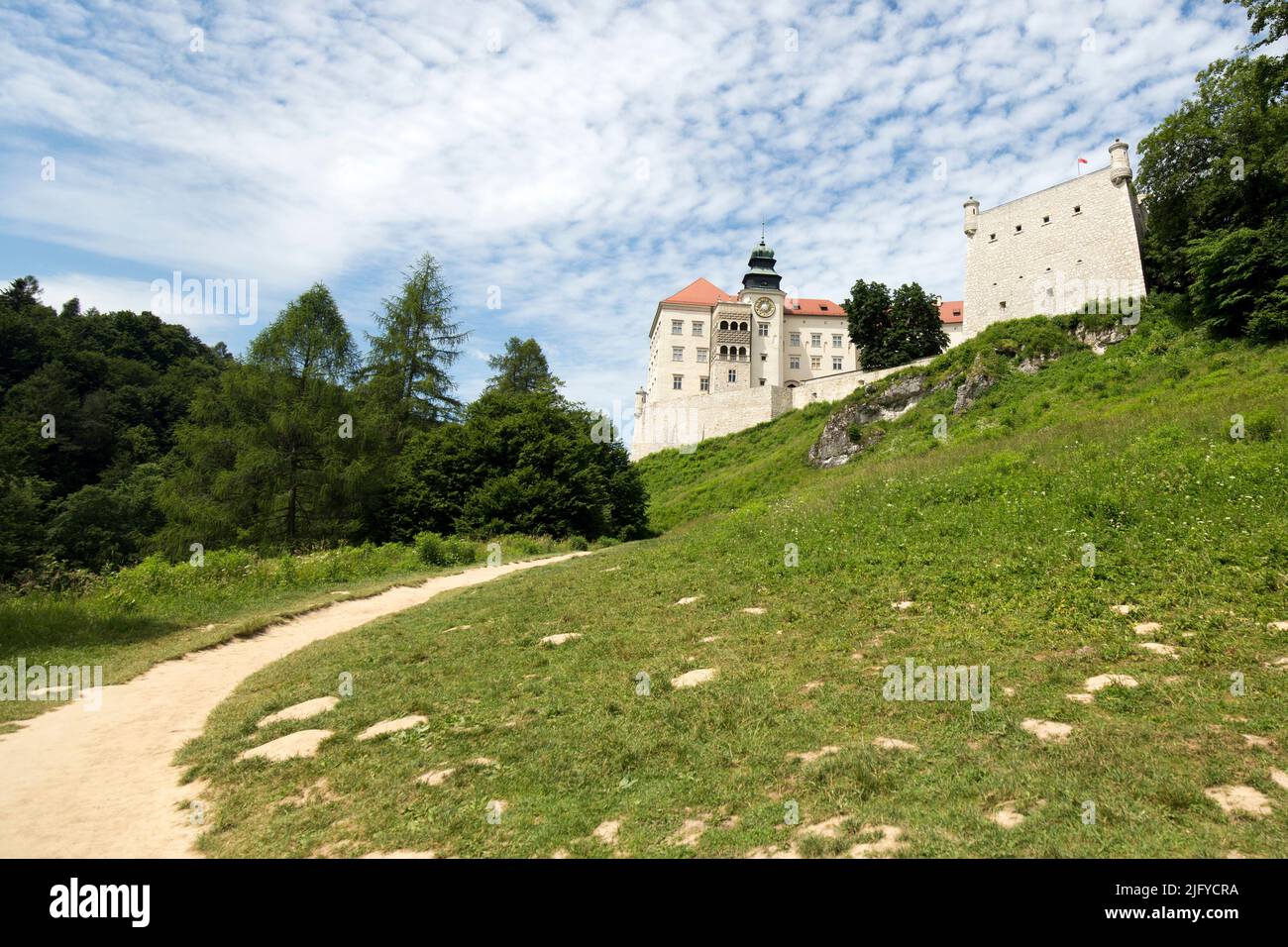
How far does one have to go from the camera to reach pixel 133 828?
548 centimetres

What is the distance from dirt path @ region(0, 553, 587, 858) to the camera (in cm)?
525

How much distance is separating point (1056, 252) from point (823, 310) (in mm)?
34985

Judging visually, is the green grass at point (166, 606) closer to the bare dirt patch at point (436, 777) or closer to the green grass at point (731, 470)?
the bare dirt patch at point (436, 777)

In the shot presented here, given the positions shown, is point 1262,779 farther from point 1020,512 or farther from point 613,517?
point 613,517

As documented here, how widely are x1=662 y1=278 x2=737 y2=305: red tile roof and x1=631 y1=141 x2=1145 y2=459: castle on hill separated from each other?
0.45 ft

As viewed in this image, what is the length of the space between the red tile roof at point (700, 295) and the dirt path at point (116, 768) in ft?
214

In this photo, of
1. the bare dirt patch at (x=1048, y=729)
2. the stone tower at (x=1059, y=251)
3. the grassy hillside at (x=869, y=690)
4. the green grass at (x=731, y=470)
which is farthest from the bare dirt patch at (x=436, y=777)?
the stone tower at (x=1059, y=251)

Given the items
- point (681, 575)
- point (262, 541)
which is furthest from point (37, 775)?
point (262, 541)

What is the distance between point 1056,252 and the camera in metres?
39.8

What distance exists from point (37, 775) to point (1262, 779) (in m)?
10.2

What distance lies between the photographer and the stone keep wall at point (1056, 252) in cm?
3697

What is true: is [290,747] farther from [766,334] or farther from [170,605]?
[766,334]

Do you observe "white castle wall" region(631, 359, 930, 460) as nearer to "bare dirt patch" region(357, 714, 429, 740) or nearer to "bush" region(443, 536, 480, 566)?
"bush" region(443, 536, 480, 566)
